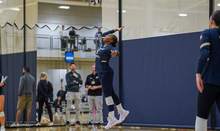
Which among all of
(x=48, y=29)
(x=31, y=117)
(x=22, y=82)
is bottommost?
(x=31, y=117)

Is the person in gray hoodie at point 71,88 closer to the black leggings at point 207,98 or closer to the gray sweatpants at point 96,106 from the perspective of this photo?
the gray sweatpants at point 96,106

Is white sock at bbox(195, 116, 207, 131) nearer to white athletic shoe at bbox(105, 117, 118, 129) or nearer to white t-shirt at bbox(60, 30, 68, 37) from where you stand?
white athletic shoe at bbox(105, 117, 118, 129)

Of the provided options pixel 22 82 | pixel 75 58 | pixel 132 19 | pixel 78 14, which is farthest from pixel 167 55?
pixel 78 14

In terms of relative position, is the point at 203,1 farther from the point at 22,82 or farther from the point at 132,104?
the point at 22,82

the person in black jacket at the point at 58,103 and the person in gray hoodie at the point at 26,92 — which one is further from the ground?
the person in gray hoodie at the point at 26,92

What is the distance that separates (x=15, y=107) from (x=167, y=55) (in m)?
4.54

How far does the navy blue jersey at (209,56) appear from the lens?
109 inches

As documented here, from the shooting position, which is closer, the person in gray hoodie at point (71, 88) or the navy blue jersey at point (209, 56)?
the navy blue jersey at point (209, 56)

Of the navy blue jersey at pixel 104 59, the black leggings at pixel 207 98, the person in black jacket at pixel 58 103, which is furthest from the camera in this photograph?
the person in black jacket at pixel 58 103

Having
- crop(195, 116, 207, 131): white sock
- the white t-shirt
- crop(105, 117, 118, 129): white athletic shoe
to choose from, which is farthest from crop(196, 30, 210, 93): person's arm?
the white t-shirt

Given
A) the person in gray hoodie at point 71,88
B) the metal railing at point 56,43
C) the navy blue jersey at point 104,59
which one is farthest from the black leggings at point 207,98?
the metal railing at point 56,43

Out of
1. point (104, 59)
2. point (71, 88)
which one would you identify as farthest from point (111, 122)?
point (71, 88)

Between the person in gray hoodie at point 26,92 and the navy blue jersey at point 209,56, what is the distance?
593cm

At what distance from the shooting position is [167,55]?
24.8 ft
